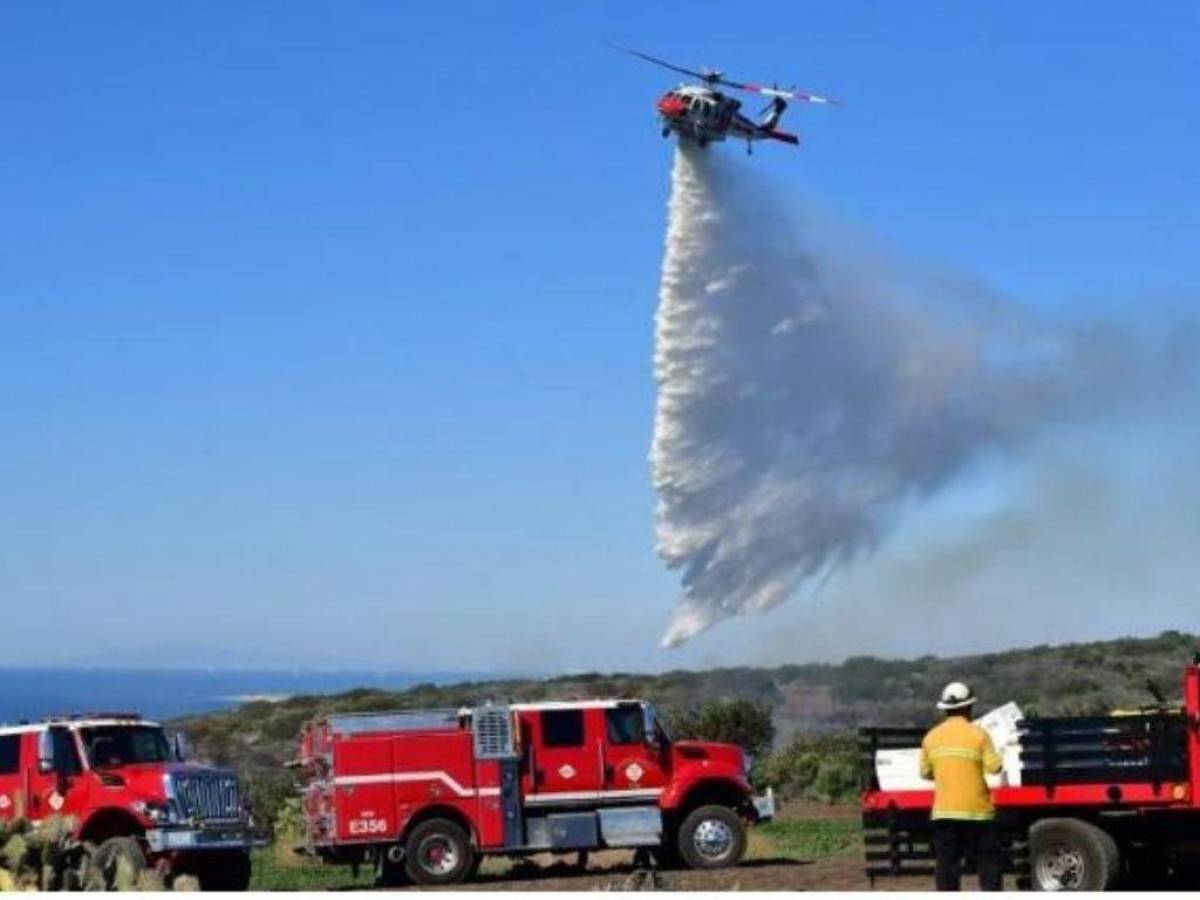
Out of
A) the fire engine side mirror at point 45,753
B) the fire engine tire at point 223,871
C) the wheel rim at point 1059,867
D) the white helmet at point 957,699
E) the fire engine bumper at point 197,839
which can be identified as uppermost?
the fire engine side mirror at point 45,753

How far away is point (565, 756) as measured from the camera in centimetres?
3002

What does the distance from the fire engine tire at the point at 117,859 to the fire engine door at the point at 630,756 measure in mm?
6108

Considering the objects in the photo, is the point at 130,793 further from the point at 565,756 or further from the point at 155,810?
the point at 565,756

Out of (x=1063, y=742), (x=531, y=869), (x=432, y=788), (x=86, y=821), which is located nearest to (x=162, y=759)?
(x=86, y=821)

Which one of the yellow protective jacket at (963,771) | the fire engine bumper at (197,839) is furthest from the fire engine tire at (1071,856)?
the fire engine bumper at (197,839)

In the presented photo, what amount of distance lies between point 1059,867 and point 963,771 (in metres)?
5.14

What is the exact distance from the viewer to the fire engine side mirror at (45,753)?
27719 mm

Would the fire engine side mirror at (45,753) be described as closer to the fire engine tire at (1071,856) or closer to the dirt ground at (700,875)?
the dirt ground at (700,875)

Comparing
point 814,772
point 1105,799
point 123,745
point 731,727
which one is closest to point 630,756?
point 123,745

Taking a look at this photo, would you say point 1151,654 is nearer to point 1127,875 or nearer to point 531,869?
point 531,869

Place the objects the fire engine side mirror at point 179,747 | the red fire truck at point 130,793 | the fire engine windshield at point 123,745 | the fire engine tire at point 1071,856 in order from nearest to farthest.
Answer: the fire engine tire at point 1071,856, the red fire truck at point 130,793, the fire engine windshield at point 123,745, the fire engine side mirror at point 179,747

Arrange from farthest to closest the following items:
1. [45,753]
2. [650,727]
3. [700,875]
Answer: [650,727]
[700,875]
[45,753]

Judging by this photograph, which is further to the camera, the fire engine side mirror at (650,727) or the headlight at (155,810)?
the fire engine side mirror at (650,727)

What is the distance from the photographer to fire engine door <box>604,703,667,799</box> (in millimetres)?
29938
